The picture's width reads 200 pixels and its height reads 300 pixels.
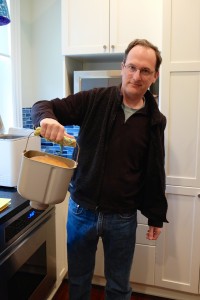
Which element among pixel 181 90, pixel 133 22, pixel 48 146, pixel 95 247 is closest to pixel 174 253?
pixel 95 247

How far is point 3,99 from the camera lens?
83.4 inches

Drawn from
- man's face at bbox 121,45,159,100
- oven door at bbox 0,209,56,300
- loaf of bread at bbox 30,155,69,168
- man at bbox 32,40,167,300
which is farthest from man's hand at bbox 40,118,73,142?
oven door at bbox 0,209,56,300

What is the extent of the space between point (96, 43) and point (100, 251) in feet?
4.61

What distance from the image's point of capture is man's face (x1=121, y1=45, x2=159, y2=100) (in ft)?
3.93

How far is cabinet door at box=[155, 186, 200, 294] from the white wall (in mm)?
1208

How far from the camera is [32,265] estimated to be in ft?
4.85

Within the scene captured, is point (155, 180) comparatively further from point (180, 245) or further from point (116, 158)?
point (180, 245)

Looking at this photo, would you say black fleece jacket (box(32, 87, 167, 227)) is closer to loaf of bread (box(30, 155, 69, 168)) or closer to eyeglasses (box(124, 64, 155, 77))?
eyeglasses (box(124, 64, 155, 77))

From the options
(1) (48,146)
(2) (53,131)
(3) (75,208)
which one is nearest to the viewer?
(2) (53,131)

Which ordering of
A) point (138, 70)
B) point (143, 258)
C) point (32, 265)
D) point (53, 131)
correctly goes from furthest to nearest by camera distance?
point (143, 258) → point (32, 265) → point (138, 70) → point (53, 131)

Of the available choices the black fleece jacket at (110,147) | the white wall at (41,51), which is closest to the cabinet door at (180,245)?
the black fleece jacket at (110,147)

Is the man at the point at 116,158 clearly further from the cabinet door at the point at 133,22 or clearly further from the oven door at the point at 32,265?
the cabinet door at the point at 133,22

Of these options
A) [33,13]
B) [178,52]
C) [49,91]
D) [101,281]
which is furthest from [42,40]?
[101,281]

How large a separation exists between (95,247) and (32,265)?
14.3 inches
